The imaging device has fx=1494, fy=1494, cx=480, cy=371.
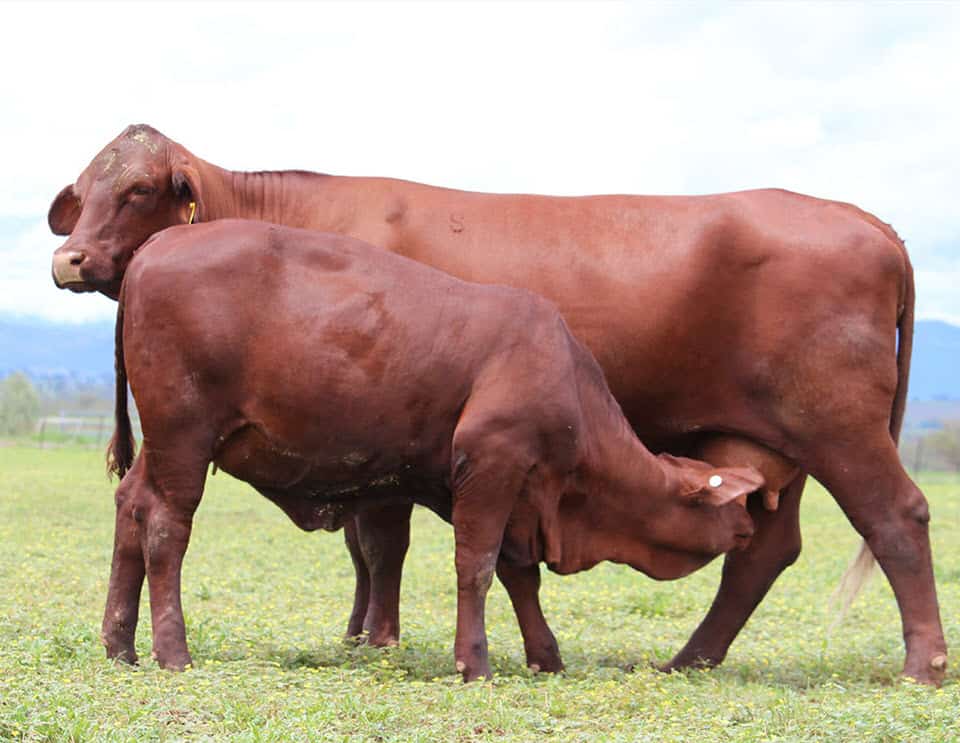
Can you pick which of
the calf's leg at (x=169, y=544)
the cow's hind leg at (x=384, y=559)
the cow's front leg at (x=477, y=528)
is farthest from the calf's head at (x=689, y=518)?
the calf's leg at (x=169, y=544)

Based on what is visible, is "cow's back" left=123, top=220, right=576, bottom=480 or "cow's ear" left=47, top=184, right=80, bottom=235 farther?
"cow's ear" left=47, top=184, right=80, bottom=235

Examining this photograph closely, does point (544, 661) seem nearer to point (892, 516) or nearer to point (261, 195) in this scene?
point (892, 516)

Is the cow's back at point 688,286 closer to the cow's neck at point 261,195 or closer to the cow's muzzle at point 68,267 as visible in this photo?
the cow's neck at point 261,195

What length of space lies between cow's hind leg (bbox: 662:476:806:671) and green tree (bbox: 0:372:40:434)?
166ft

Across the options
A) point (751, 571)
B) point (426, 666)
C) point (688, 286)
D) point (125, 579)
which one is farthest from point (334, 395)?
point (751, 571)

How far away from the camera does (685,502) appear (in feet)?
28.7

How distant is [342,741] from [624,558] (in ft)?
9.78

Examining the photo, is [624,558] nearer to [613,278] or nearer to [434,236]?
[613,278]

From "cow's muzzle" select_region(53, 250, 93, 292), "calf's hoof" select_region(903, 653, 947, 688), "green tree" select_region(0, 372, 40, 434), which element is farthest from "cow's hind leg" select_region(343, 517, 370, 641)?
"green tree" select_region(0, 372, 40, 434)

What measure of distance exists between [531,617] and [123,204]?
3493 millimetres

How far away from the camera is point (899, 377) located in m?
9.80

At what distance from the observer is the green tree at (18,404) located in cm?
5884

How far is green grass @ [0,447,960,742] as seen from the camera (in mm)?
6566

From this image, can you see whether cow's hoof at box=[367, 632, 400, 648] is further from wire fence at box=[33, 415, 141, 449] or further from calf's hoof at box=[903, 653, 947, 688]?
wire fence at box=[33, 415, 141, 449]
